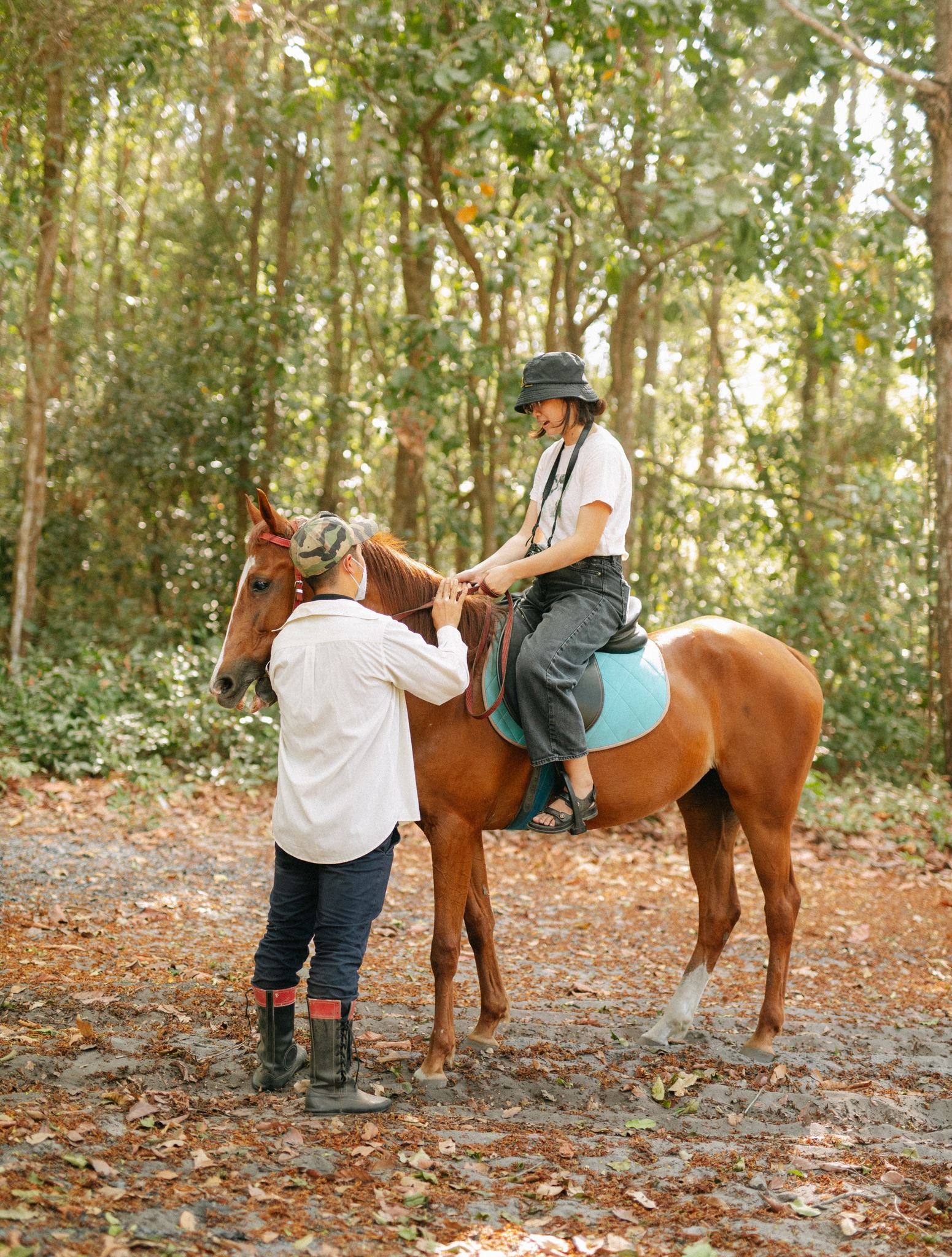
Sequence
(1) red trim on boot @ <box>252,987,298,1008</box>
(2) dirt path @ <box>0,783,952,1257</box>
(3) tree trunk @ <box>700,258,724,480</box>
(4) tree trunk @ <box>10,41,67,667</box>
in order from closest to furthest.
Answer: (2) dirt path @ <box>0,783,952,1257</box> < (1) red trim on boot @ <box>252,987,298,1008</box> < (4) tree trunk @ <box>10,41,67,667</box> < (3) tree trunk @ <box>700,258,724,480</box>

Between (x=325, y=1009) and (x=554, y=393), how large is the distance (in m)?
2.59

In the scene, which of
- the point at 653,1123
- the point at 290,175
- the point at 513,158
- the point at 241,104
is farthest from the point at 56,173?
the point at 653,1123

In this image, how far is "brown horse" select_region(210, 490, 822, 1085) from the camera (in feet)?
13.1

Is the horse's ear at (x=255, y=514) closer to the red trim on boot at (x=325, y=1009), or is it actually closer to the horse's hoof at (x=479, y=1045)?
the red trim on boot at (x=325, y=1009)

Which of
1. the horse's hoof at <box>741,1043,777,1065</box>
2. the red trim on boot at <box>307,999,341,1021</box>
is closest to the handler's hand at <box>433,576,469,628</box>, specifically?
the red trim on boot at <box>307,999,341,1021</box>

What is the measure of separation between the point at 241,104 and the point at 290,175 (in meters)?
1.56

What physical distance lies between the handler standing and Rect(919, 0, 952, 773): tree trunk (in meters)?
8.20

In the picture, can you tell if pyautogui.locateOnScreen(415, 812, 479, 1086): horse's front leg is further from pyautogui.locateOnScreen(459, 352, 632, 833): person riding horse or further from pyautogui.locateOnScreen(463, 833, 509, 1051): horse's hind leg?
pyautogui.locateOnScreen(459, 352, 632, 833): person riding horse

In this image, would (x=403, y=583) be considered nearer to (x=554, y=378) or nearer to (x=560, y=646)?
(x=560, y=646)

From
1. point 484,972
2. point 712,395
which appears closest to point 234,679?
point 484,972

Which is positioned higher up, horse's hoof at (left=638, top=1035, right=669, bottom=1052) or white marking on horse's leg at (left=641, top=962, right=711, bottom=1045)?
white marking on horse's leg at (left=641, top=962, right=711, bottom=1045)

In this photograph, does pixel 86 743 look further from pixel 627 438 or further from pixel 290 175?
pixel 290 175

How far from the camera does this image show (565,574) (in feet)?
14.7

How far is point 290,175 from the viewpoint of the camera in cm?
1361
